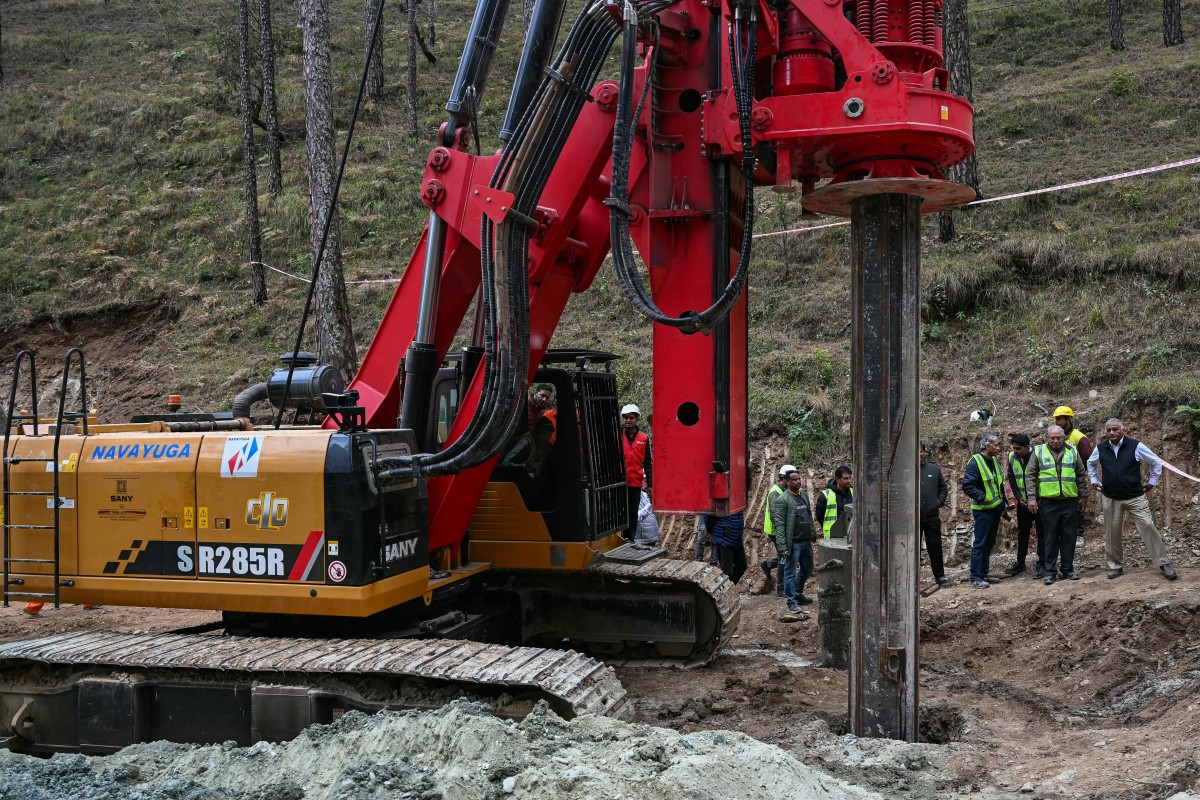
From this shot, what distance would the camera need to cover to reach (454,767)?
15.7 ft

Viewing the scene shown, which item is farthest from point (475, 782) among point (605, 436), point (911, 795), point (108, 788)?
point (605, 436)

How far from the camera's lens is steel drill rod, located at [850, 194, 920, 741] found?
19.2ft

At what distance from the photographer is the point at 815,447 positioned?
13625mm

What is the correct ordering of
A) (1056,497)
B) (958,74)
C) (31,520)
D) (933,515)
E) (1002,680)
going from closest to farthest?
1. (31,520)
2. (1002,680)
3. (1056,497)
4. (933,515)
5. (958,74)

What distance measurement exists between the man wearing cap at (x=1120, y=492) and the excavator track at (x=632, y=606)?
4.59 m

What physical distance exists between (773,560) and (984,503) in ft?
7.88

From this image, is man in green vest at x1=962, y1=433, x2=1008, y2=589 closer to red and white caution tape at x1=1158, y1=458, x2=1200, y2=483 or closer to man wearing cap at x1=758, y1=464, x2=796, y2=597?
red and white caution tape at x1=1158, y1=458, x2=1200, y2=483

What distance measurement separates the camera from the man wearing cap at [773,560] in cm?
1136

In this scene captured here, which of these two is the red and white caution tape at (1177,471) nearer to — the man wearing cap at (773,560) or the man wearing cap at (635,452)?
the man wearing cap at (773,560)

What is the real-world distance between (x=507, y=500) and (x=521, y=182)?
2.62 metres

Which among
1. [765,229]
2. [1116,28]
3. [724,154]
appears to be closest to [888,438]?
[724,154]

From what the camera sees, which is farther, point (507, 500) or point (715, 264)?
point (507, 500)

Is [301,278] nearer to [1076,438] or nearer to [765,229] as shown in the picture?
[765,229]

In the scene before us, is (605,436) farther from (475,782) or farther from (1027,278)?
(1027,278)
